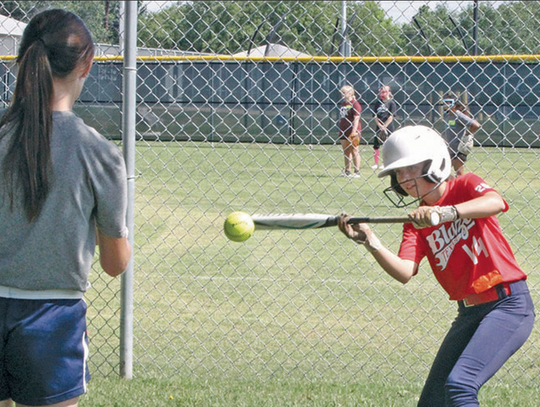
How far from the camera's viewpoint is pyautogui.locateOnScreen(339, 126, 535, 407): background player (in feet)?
10.3

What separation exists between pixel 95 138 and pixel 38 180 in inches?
8.3

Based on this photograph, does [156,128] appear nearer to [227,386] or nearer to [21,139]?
[227,386]

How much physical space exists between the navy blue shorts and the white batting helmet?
5.14 ft

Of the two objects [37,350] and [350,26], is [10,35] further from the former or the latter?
[37,350]

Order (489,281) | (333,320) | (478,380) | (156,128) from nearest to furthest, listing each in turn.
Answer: (478,380) → (489,281) → (333,320) → (156,128)

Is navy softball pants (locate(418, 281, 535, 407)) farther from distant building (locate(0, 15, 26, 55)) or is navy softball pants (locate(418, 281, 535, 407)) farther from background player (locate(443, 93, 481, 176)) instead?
background player (locate(443, 93, 481, 176))

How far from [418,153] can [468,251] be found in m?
0.51

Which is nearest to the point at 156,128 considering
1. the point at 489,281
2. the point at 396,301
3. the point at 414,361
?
the point at 396,301

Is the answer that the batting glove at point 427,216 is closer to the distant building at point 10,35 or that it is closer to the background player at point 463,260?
the background player at point 463,260

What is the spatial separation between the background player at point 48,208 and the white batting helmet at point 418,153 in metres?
1.40

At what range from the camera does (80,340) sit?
237 cm

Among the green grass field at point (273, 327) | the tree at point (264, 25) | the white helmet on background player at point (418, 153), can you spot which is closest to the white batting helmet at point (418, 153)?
the white helmet on background player at point (418, 153)

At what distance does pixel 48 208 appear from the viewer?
224 centimetres

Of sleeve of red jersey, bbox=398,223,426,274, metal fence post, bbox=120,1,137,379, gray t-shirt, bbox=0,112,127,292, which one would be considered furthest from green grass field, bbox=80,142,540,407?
gray t-shirt, bbox=0,112,127,292
